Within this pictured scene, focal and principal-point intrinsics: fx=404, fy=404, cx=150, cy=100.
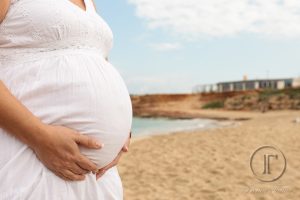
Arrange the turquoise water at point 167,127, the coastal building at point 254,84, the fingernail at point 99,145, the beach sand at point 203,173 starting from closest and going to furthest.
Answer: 1. the fingernail at point 99,145
2. the beach sand at point 203,173
3. the turquoise water at point 167,127
4. the coastal building at point 254,84

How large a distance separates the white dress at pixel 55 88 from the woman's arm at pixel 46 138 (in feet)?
0.08

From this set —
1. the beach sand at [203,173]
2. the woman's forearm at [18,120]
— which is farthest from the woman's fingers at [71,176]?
the beach sand at [203,173]

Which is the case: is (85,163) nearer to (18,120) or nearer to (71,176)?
(71,176)

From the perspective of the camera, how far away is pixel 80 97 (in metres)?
1.15

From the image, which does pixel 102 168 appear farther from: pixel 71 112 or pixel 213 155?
pixel 213 155

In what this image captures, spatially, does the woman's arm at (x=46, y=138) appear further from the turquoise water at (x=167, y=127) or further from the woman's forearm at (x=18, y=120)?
the turquoise water at (x=167, y=127)

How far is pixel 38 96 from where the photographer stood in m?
1.11

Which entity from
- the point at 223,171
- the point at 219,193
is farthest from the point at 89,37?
the point at 223,171

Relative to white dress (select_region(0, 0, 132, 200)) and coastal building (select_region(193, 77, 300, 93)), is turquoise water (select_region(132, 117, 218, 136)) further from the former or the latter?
coastal building (select_region(193, 77, 300, 93))

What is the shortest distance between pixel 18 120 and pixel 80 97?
7.5 inches

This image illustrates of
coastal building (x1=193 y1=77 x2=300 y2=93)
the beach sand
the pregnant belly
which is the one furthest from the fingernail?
coastal building (x1=193 y1=77 x2=300 y2=93)
